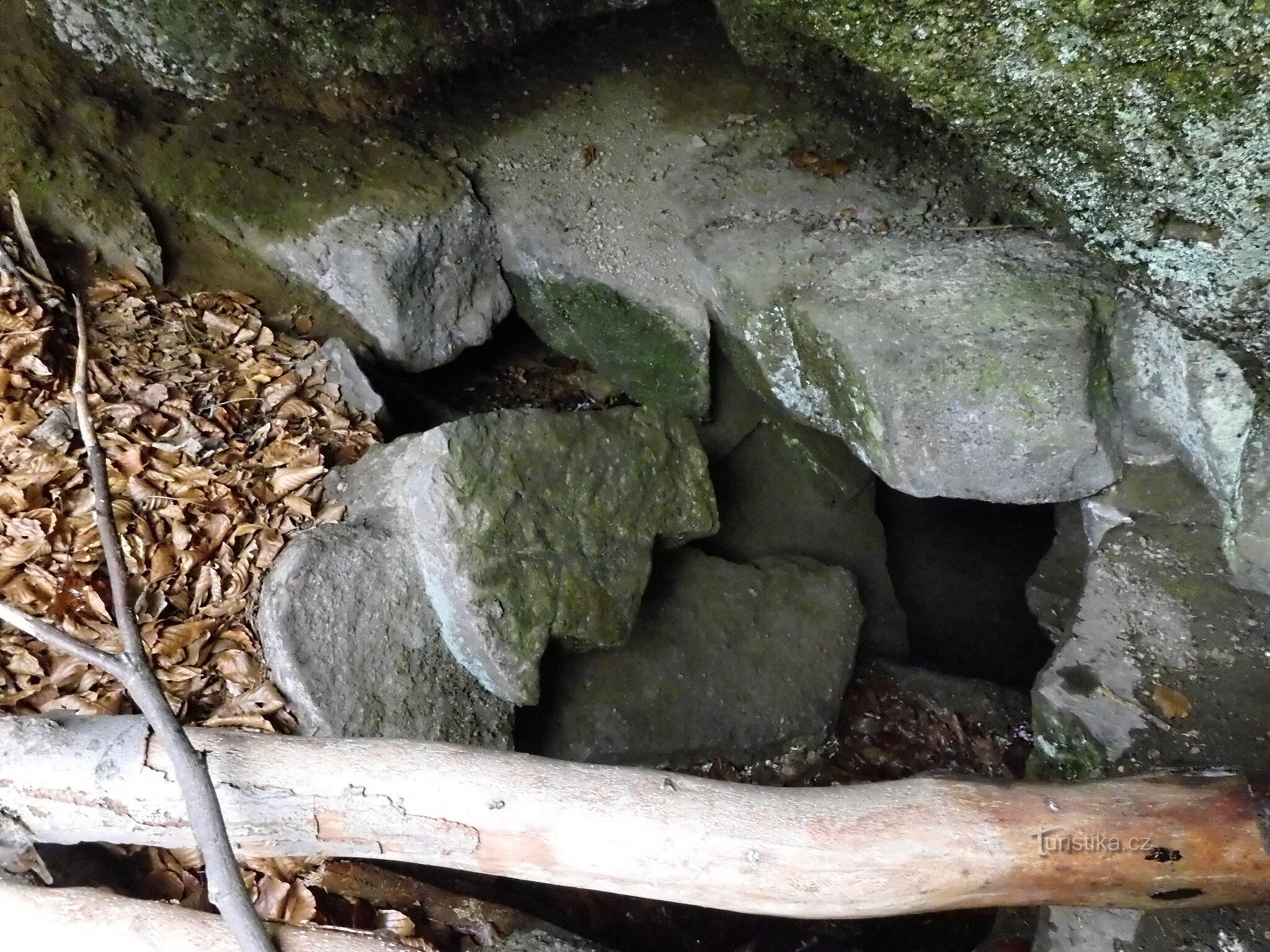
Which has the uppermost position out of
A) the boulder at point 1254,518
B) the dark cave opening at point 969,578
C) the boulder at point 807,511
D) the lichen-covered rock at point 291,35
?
the lichen-covered rock at point 291,35

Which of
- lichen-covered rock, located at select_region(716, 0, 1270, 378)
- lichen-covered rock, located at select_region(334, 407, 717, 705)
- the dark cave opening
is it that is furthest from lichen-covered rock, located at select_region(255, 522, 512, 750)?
the dark cave opening

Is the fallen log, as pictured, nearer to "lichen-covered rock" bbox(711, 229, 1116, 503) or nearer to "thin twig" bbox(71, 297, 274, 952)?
"thin twig" bbox(71, 297, 274, 952)

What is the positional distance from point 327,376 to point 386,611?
1.01m

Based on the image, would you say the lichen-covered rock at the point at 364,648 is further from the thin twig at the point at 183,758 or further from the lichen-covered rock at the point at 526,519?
the thin twig at the point at 183,758

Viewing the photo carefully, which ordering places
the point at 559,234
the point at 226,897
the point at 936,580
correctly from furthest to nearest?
1. the point at 936,580
2. the point at 559,234
3. the point at 226,897

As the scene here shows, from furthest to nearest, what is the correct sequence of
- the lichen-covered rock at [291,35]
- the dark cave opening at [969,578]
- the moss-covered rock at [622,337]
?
the dark cave opening at [969,578]
the moss-covered rock at [622,337]
the lichen-covered rock at [291,35]

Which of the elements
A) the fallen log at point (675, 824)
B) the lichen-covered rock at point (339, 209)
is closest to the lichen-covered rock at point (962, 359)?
the fallen log at point (675, 824)

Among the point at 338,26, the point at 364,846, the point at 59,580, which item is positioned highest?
the point at 338,26

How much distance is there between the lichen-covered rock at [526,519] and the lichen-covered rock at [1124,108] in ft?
5.30

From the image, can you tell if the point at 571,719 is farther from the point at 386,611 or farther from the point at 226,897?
the point at 226,897

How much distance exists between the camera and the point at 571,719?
11.4 feet

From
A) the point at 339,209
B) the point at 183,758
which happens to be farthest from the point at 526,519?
the point at 339,209

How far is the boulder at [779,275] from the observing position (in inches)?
118

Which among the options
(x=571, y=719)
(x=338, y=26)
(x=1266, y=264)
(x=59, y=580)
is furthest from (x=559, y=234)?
(x=1266, y=264)
